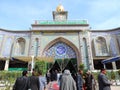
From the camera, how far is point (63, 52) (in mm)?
22281

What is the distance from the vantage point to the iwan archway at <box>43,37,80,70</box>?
71.7ft

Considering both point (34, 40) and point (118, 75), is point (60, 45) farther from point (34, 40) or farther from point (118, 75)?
point (118, 75)

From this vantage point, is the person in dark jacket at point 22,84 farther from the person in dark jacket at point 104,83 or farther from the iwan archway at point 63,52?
the iwan archway at point 63,52

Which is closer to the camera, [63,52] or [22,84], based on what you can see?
[22,84]

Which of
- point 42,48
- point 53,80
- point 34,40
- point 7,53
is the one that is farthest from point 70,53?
point 53,80

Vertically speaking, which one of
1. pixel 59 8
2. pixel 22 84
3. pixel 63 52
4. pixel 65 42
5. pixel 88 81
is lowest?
pixel 88 81

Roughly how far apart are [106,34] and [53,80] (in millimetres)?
15107

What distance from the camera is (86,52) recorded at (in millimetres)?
21641

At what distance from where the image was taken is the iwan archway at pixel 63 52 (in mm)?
21859

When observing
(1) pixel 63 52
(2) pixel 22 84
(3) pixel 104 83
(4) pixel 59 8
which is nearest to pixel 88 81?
(3) pixel 104 83

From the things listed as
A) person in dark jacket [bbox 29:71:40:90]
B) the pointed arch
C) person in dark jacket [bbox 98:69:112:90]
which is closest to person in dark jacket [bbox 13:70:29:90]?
person in dark jacket [bbox 29:71:40:90]

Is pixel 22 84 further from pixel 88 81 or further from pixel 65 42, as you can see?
pixel 65 42

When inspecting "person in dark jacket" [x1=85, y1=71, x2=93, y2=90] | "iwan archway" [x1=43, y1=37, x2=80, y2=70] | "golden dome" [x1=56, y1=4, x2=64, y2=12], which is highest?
"golden dome" [x1=56, y1=4, x2=64, y2=12]

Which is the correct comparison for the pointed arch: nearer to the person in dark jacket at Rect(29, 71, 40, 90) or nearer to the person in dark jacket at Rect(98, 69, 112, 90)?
the person in dark jacket at Rect(98, 69, 112, 90)
